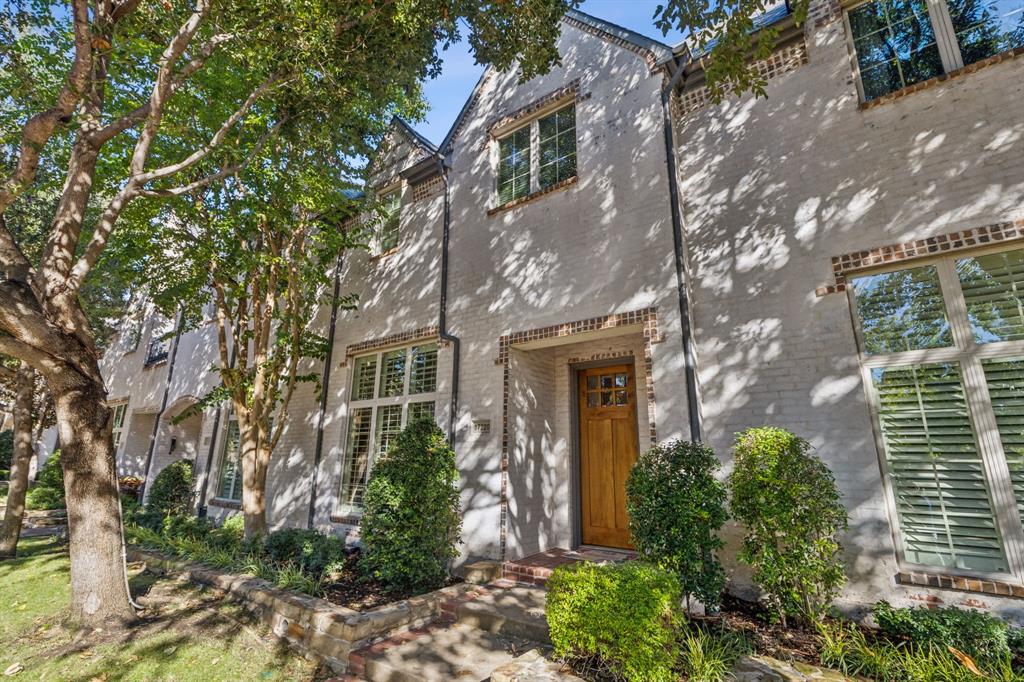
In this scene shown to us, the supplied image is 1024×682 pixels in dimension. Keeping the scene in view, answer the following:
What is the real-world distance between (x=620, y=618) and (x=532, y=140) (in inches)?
259

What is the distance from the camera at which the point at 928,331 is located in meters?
4.24

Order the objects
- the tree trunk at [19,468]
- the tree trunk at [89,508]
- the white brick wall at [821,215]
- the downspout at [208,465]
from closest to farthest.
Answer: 1. the white brick wall at [821,215]
2. the tree trunk at [89,508]
3. the tree trunk at [19,468]
4. the downspout at [208,465]

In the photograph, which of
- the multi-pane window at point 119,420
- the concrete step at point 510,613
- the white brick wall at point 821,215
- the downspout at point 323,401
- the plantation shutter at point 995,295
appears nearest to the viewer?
the plantation shutter at point 995,295

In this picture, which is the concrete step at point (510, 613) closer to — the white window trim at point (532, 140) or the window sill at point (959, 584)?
the window sill at point (959, 584)

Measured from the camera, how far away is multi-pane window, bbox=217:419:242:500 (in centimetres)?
1041

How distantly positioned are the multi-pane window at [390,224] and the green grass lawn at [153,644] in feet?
20.4

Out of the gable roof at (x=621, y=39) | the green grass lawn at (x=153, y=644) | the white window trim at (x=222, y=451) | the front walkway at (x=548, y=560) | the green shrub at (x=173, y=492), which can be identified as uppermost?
the gable roof at (x=621, y=39)

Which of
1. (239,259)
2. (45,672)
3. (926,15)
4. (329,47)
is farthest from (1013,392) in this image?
(239,259)

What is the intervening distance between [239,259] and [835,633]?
9207 millimetres

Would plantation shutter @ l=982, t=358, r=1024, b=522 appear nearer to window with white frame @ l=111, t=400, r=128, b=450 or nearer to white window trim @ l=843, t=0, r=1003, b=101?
white window trim @ l=843, t=0, r=1003, b=101

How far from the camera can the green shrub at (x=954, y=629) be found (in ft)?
10.5

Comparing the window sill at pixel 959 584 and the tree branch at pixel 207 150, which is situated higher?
the tree branch at pixel 207 150

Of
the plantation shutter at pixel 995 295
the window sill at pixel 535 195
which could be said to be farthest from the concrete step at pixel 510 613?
the window sill at pixel 535 195

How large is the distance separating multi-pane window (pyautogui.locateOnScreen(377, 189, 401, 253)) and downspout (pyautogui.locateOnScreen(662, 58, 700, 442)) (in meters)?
5.29
